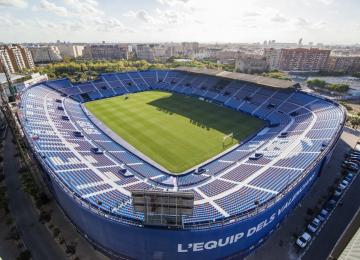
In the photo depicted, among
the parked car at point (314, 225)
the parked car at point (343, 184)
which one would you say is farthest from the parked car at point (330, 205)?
the parked car at point (343, 184)

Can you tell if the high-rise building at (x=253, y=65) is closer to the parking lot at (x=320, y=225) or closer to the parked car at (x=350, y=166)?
the parked car at (x=350, y=166)

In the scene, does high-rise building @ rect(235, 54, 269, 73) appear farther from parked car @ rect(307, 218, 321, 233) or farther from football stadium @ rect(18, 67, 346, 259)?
parked car @ rect(307, 218, 321, 233)

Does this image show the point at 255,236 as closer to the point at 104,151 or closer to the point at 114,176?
Answer: the point at 114,176

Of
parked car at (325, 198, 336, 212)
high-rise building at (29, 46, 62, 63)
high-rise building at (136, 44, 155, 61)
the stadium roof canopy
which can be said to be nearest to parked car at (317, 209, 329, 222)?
parked car at (325, 198, 336, 212)

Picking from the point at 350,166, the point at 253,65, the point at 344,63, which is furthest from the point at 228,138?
the point at 344,63

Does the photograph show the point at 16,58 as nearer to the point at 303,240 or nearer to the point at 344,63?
the point at 303,240
